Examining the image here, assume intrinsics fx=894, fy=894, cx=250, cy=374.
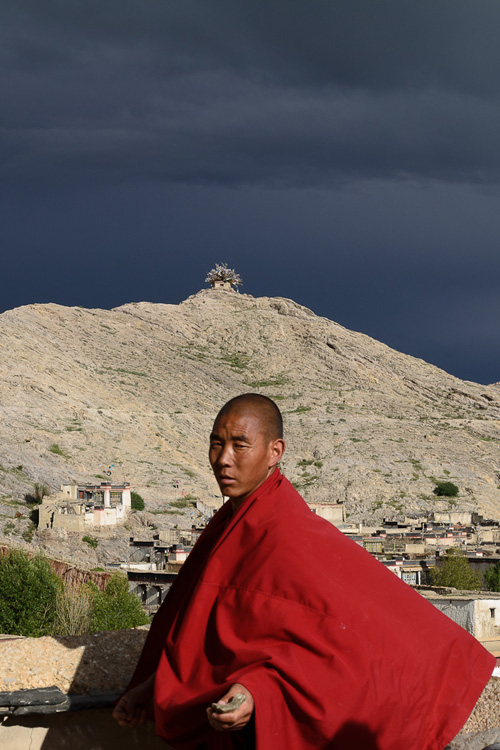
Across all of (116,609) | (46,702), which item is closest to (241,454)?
(46,702)

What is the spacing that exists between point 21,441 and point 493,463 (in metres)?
41.4

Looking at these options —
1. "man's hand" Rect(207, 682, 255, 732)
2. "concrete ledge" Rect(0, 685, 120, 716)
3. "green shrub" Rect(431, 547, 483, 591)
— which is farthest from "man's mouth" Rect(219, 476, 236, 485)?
"green shrub" Rect(431, 547, 483, 591)

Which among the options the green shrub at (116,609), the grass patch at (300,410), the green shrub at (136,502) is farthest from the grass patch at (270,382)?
the green shrub at (116,609)

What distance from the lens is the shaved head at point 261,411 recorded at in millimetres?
4551

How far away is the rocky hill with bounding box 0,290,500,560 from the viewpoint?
64625mm

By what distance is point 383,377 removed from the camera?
11088 cm

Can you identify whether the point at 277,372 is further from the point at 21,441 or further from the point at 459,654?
the point at 459,654

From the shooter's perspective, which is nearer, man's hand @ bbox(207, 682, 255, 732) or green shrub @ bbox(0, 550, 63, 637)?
man's hand @ bbox(207, 682, 255, 732)

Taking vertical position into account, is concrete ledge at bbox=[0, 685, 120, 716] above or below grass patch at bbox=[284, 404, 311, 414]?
below

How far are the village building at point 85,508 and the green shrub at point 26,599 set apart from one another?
828 inches

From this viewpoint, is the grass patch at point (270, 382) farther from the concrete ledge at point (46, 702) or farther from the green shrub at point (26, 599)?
the concrete ledge at point (46, 702)

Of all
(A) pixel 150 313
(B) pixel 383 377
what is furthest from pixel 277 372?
→ (A) pixel 150 313

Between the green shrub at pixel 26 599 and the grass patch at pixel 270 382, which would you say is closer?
the green shrub at pixel 26 599

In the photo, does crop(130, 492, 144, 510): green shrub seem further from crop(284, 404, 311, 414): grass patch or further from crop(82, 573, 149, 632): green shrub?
crop(284, 404, 311, 414): grass patch
